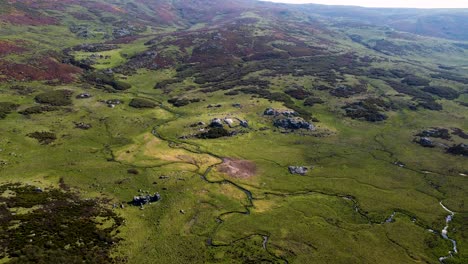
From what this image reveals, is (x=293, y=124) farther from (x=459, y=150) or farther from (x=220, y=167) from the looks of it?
(x=459, y=150)

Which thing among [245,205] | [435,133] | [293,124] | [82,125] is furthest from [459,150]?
[82,125]

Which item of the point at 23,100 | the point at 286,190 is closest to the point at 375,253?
the point at 286,190

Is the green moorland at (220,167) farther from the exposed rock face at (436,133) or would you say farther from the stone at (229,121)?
the stone at (229,121)

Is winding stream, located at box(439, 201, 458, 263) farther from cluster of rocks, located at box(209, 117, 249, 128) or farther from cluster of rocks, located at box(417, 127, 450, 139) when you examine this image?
cluster of rocks, located at box(209, 117, 249, 128)

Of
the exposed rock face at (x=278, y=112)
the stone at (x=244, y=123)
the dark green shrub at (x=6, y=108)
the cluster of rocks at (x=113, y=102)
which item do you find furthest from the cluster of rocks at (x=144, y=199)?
the exposed rock face at (x=278, y=112)

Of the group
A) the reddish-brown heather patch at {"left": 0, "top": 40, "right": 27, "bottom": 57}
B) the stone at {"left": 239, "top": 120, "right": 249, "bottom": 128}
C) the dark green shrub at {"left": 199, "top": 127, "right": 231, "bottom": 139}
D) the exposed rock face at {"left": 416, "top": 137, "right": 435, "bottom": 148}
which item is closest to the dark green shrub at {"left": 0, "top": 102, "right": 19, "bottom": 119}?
the reddish-brown heather patch at {"left": 0, "top": 40, "right": 27, "bottom": 57}

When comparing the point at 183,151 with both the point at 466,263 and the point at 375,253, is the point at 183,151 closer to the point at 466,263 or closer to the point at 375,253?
the point at 375,253
